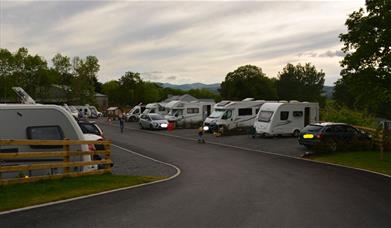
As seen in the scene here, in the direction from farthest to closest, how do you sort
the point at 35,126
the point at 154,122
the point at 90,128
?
the point at 154,122 < the point at 90,128 < the point at 35,126

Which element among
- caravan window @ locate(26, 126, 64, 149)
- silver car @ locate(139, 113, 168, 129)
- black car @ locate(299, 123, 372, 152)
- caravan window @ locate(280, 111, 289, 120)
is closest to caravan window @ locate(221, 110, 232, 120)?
caravan window @ locate(280, 111, 289, 120)

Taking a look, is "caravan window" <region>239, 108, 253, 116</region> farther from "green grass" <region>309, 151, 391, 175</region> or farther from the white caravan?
"green grass" <region>309, 151, 391, 175</region>

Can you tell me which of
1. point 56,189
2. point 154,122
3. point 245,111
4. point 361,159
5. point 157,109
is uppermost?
point 245,111

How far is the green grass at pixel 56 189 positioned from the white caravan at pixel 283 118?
20.6 meters

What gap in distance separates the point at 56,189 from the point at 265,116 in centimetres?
2454

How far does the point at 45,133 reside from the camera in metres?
12.7

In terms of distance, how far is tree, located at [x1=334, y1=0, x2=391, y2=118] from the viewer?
76.0ft

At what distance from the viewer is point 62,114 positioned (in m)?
12.9

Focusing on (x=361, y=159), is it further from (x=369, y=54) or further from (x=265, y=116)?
(x=265, y=116)

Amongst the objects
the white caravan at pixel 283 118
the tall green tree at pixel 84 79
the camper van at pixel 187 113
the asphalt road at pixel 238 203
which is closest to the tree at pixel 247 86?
the tall green tree at pixel 84 79

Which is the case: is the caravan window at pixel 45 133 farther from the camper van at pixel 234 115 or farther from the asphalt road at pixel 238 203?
the camper van at pixel 234 115

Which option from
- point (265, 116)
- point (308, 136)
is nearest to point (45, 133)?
point (308, 136)

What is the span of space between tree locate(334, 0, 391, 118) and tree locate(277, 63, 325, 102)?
91.8 m

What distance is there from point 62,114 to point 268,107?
23610 millimetres
